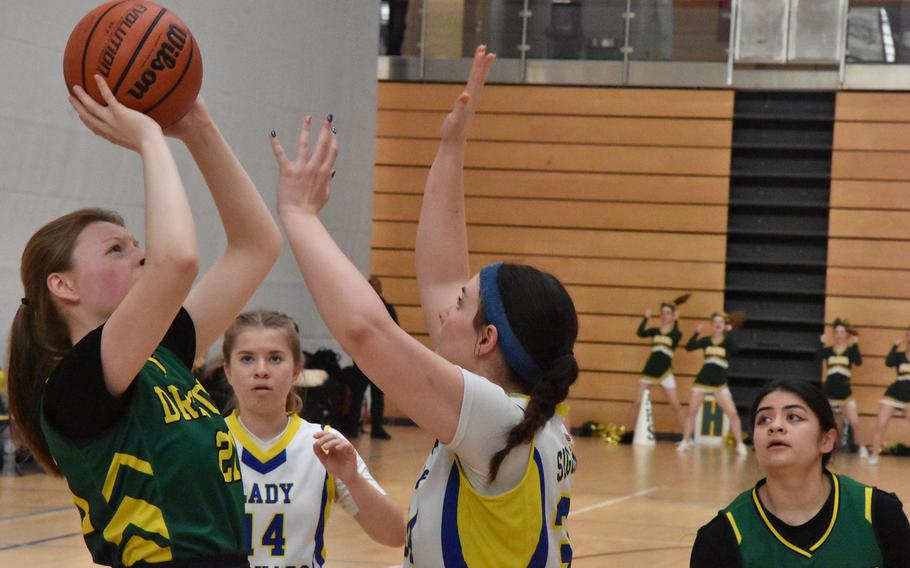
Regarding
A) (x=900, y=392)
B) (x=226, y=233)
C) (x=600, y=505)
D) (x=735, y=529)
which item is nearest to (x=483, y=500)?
(x=226, y=233)

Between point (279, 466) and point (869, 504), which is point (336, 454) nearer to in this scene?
point (279, 466)

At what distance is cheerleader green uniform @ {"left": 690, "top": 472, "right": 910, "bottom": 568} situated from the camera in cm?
290

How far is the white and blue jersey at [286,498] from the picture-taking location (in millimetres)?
3244

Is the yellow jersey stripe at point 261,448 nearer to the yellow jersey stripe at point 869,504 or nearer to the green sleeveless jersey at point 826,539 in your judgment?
the green sleeveless jersey at point 826,539

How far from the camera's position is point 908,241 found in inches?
626

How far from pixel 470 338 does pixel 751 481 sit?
893cm

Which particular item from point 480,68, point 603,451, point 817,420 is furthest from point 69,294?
point 603,451

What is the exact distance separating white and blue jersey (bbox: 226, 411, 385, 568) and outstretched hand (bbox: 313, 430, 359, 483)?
27 cm

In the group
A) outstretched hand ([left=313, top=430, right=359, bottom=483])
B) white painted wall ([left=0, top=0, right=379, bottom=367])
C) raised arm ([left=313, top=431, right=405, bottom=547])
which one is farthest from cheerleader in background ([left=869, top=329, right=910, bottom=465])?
outstretched hand ([left=313, top=430, right=359, bottom=483])

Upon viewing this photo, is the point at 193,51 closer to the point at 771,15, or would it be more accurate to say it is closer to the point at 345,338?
the point at 345,338

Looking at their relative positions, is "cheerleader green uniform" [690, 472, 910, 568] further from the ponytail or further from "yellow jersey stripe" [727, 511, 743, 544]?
the ponytail

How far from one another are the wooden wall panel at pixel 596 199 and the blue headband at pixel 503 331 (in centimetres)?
1401

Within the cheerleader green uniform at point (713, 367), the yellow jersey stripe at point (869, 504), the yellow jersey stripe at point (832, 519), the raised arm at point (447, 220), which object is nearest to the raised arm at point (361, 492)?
the raised arm at point (447, 220)

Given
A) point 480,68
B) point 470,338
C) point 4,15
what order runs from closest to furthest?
point 470,338 < point 480,68 < point 4,15
